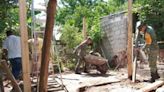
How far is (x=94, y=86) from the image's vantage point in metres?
9.27

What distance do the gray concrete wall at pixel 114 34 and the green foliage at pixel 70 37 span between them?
1368 millimetres

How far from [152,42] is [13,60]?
13.1 feet

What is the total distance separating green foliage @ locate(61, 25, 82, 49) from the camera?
16047 millimetres

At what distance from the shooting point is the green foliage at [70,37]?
16.0 metres

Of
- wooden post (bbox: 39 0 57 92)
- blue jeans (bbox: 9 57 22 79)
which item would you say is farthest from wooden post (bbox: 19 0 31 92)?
blue jeans (bbox: 9 57 22 79)

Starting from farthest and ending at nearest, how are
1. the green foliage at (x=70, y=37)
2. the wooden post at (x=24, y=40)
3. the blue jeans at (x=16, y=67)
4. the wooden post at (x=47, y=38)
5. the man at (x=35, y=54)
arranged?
the green foliage at (x=70, y=37) → the man at (x=35, y=54) → the blue jeans at (x=16, y=67) → the wooden post at (x=24, y=40) → the wooden post at (x=47, y=38)

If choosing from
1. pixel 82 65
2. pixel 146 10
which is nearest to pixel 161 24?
pixel 146 10

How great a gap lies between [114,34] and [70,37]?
2169 millimetres

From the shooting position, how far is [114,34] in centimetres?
1577

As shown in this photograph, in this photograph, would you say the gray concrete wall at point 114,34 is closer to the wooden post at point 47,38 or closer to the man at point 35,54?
the man at point 35,54

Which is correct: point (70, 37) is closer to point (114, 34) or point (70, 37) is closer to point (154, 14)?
point (114, 34)

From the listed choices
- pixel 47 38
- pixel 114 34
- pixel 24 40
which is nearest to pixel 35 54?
pixel 24 40

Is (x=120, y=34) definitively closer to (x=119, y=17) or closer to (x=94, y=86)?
(x=119, y=17)

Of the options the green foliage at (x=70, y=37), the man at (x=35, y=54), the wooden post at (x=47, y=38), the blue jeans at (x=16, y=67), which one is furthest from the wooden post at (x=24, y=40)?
the green foliage at (x=70, y=37)
